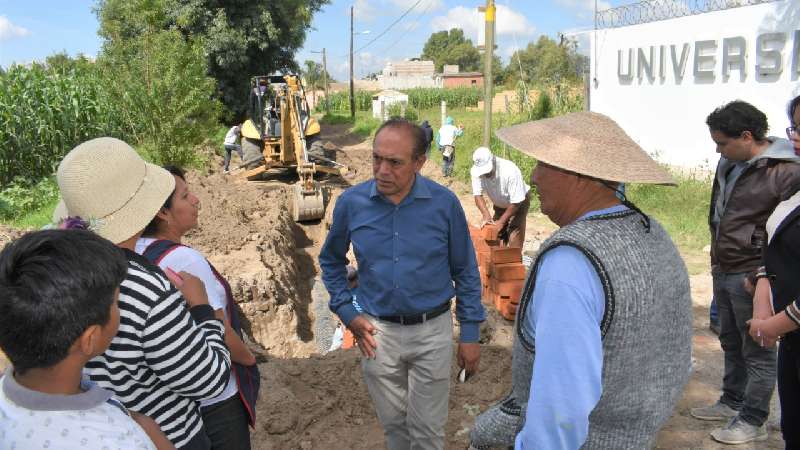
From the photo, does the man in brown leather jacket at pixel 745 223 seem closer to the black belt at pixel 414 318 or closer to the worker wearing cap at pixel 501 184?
the black belt at pixel 414 318

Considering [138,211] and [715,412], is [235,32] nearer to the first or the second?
[715,412]

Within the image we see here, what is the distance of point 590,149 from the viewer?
1.63 metres

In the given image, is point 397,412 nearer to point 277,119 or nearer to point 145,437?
point 145,437

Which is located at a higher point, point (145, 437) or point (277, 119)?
point (277, 119)

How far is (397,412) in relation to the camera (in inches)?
124

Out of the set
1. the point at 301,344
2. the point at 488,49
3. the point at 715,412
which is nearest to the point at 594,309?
the point at 715,412

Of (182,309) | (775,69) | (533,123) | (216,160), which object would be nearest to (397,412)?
(182,309)

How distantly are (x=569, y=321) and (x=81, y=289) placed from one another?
1.17m

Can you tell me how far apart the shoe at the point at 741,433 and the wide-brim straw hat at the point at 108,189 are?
11.8 ft

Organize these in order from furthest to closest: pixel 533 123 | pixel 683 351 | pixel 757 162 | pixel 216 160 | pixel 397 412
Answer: pixel 216 160, pixel 757 162, pixel 397 412, pixel 533 123, pixel 683 351

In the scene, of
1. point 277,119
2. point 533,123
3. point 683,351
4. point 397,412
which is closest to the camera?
point 683,351

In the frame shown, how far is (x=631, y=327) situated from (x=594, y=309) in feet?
0.43

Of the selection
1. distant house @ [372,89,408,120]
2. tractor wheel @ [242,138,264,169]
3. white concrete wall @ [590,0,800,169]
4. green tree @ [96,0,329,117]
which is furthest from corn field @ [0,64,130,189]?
distant house @ [372,89,408,120]

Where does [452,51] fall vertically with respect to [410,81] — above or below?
above
